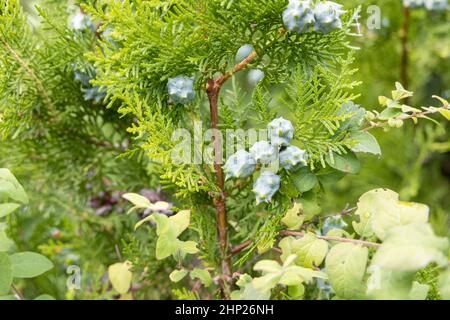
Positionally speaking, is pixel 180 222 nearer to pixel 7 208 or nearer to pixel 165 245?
pixel 165 245

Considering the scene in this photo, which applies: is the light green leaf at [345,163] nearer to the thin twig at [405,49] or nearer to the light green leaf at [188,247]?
the light green leaf at [188,247]

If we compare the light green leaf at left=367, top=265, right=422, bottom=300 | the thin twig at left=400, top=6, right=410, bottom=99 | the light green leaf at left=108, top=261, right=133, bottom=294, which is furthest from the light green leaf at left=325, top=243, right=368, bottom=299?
the thin twig at left=400, top=6, right=410, bottom=99

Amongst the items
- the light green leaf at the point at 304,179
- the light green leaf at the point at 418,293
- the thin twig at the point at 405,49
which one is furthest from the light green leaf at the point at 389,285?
the thin twig at the point at 405,49

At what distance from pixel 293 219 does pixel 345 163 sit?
0.09 m

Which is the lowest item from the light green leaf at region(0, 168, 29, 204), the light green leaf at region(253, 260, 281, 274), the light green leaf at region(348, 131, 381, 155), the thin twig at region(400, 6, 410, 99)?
the light green leaf at region(253, 260, 281, 274)

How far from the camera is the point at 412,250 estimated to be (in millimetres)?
428

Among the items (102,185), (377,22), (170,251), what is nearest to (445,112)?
(377,22)

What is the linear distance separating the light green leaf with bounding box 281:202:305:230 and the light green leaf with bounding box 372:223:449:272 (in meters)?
0.21

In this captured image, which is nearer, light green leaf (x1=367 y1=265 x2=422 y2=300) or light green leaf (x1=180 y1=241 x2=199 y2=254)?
light green leaf (x1=367 y1=265 x2=422 y2=300)

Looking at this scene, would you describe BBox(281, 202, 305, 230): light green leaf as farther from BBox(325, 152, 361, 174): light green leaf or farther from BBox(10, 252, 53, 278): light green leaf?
BBox(10, 252, 53, 278): light green leaf

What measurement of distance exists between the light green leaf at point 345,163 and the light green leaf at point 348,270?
11 cm

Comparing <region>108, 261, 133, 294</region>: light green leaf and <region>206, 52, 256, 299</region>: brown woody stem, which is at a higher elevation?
<region>206, 52, 256, 299</region>: brown woody stem

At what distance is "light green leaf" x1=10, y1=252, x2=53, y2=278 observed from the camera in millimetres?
669

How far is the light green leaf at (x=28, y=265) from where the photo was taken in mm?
669
